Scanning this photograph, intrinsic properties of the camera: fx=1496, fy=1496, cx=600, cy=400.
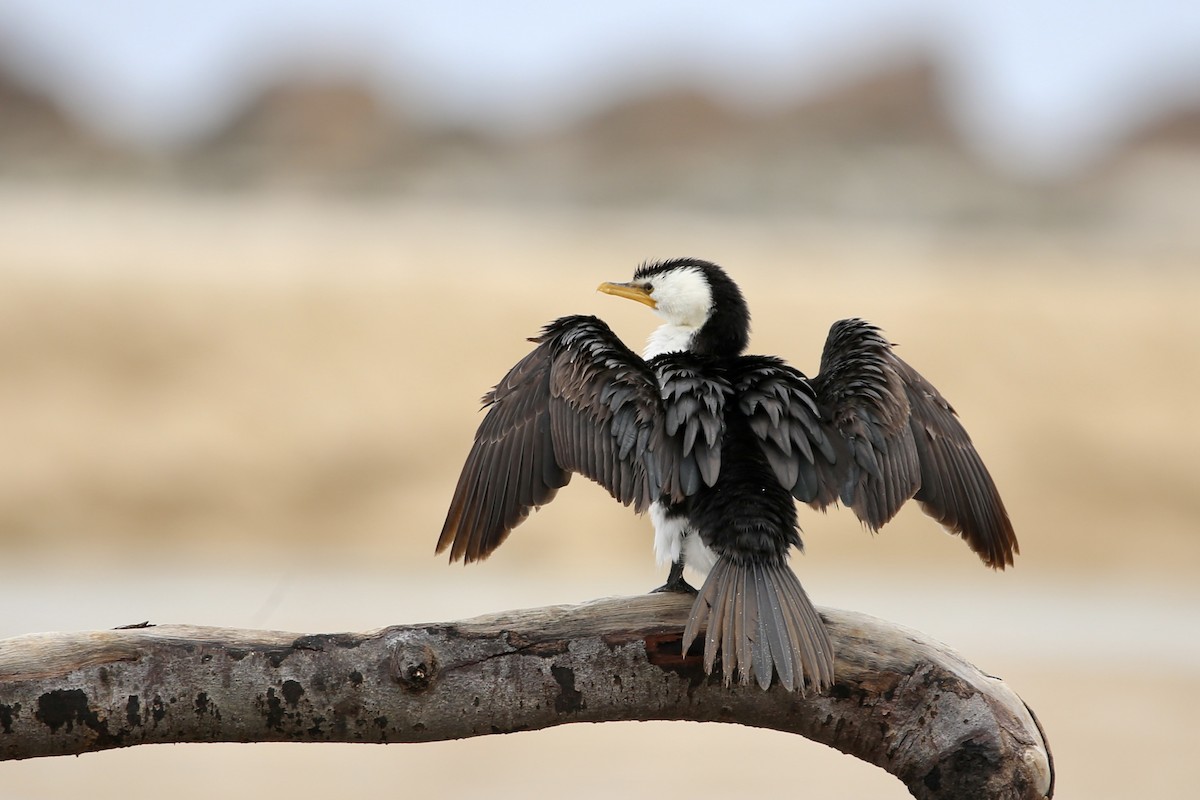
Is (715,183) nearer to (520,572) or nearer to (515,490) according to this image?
(520,572)

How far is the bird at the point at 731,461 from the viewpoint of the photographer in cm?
487

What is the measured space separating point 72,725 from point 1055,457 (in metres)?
19.7

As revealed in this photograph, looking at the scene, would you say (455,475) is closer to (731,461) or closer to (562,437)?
(562,437)

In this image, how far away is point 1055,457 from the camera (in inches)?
886

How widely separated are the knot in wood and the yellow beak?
2.10 m

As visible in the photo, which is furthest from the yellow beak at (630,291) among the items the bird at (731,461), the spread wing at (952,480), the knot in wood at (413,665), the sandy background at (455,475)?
the sandy background at (455,475)

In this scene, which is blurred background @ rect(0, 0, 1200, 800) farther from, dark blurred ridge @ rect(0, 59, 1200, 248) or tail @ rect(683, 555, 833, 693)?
dark blurred ridge @ rect(0, 59, 1200, 248)

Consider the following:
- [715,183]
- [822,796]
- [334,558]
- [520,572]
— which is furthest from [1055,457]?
[715,183]

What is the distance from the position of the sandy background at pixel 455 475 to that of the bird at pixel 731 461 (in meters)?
5.42

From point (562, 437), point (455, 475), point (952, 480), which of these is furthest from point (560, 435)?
point (455, 475)

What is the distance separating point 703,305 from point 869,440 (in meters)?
1.11

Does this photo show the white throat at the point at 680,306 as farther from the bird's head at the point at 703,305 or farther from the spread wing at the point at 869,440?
the spread wing at the point at 869,440

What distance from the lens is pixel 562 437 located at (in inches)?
211

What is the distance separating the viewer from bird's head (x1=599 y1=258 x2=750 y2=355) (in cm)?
608
